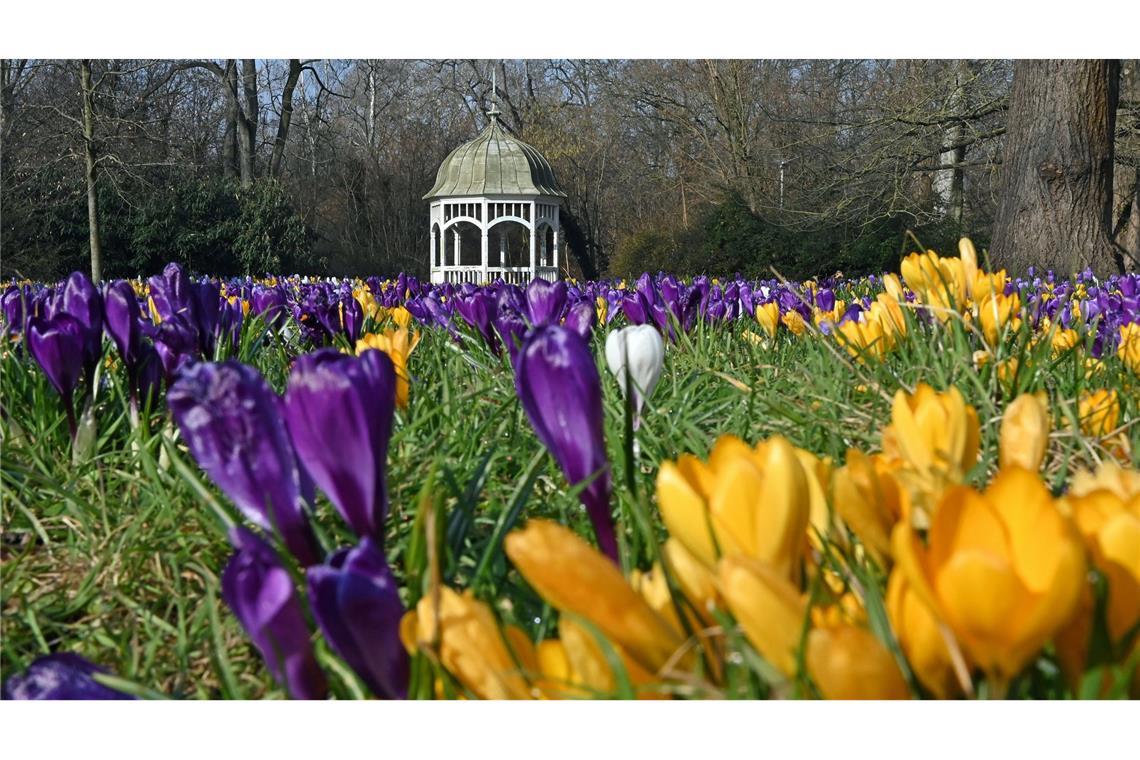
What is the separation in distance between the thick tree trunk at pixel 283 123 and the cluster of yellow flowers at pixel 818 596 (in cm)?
1665

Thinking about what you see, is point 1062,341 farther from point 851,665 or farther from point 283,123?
point 283,123

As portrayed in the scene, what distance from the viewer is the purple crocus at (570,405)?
0.81m

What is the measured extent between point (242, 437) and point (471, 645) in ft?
0.94

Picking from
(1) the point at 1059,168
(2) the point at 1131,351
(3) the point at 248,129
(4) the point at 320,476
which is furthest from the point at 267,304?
(3) the point at 248,129

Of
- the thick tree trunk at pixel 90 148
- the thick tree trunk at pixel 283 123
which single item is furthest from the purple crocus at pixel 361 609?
the thick tree trunk at pixel 283 123

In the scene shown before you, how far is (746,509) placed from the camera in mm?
617

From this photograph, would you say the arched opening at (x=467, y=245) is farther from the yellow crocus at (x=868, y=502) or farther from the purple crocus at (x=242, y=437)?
the yellow crocus at (x=868, y=502)

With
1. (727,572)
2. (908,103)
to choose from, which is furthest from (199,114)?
(727,572)

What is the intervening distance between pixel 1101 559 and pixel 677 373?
1643mm

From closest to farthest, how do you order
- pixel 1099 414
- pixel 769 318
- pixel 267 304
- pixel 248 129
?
pixel 1099 414 < pixel 769 318 < pixel 267 304 < pixel 248 129

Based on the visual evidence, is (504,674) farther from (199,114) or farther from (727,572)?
(199,114)

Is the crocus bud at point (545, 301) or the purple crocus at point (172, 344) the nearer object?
the purple crocus at point (172, 344)

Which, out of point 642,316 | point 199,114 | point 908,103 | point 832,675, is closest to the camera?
point 832,675

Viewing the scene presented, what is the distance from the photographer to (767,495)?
607 millimetres
